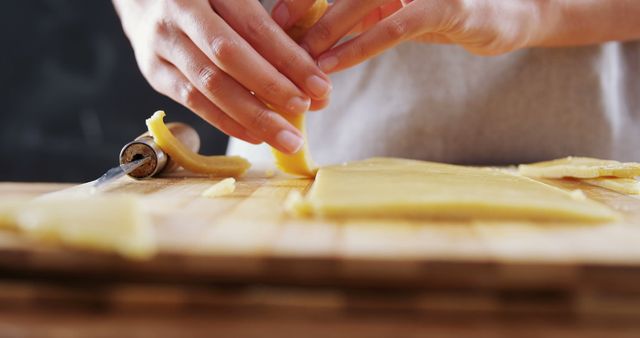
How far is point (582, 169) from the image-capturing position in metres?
1.48

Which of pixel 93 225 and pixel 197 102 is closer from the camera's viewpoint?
pixel 93 225

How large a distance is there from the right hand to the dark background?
Answer: 1707 millimetres

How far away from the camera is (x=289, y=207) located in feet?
3.45

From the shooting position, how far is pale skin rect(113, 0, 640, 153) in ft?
4.52

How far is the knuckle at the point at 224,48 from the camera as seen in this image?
135cm

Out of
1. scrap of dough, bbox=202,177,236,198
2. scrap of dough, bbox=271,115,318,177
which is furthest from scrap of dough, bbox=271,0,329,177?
scrap of dough, bbox=202,177,236,198

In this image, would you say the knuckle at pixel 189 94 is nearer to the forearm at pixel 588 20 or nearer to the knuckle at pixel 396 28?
the knuckle at pixel 396 28

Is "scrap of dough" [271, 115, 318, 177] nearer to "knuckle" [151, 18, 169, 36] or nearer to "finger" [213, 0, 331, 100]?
"finger" [213, 0, 331, 100]

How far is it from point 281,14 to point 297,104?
0.71 ft

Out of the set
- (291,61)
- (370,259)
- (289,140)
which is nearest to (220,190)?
(289,140)

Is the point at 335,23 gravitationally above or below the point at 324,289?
above

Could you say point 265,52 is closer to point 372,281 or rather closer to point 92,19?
→ point 372,281

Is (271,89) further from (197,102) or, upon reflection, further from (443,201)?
(443,201)

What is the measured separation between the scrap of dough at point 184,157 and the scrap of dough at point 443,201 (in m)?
0.42
